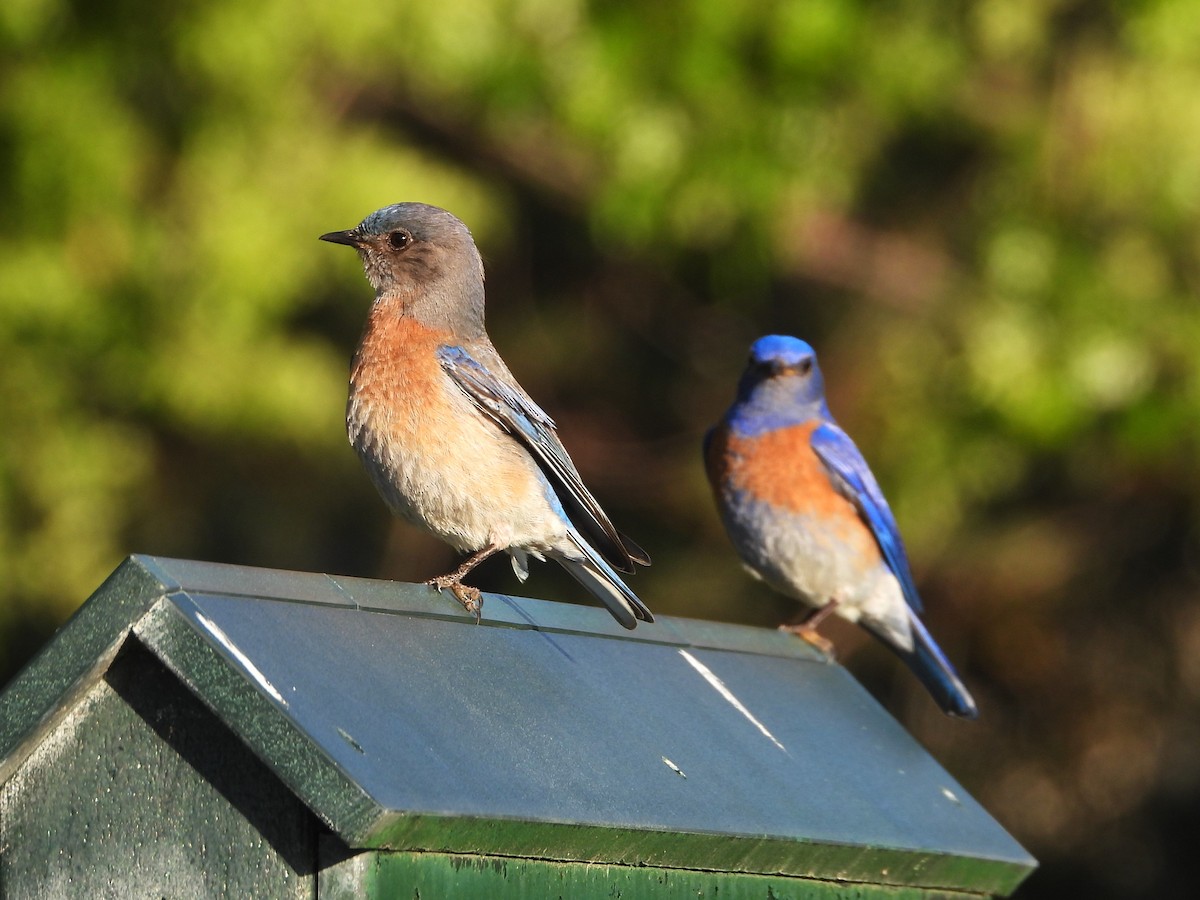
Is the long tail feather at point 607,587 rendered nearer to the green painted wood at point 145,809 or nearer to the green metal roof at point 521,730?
the green metal roof at point 521,730

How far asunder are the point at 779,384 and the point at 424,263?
6.61 feet

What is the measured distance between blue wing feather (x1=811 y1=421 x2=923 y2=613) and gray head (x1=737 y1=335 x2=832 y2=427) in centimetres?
11

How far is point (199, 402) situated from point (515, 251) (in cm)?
289

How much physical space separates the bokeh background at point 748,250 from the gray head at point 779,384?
1083 millimetres

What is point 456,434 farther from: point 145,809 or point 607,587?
point 145,809

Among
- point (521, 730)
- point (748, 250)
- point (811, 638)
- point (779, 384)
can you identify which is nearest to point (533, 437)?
point (811, 638)

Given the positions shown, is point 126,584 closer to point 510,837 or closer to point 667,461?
point 510,837

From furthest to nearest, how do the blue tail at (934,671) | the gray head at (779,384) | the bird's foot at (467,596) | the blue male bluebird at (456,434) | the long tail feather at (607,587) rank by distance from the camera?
1. the gray head at (779,384)
2. the blue tail at (934,671)
3. the blue male bluebird at (456,434)
4. the long tail feather at (607,587)
5. the bird's foot at (467,596)

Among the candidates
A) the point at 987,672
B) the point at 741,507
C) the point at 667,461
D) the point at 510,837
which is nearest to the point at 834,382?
the point at 667,461

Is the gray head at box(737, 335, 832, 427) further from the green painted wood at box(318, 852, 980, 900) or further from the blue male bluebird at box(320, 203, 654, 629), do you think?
the green painted wood at box(318, 852, 980, 900)

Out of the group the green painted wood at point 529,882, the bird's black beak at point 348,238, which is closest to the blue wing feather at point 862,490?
the bird's black beak at point 348,238

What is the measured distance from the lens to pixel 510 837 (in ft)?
9.41

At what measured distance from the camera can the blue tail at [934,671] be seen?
19.7ft

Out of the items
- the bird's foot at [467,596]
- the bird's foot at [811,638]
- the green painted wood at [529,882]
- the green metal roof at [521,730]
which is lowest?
the green painted wood at [529,882]
